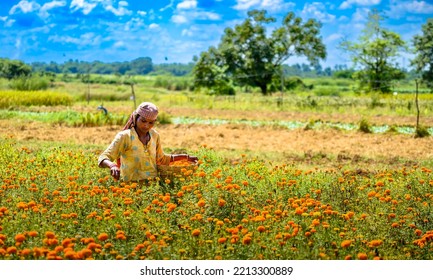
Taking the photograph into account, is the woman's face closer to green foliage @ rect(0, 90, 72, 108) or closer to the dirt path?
the dirt path

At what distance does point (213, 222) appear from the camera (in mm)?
4238

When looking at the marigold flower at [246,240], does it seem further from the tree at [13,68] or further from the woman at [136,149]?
the tree at [13,68]

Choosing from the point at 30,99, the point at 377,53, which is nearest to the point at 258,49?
the point at 377,53

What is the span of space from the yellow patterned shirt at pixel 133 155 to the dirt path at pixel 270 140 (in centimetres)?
370

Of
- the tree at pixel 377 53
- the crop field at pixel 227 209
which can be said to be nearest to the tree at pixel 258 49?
the tree at pixel 377 53

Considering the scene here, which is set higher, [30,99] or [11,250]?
[30,99]

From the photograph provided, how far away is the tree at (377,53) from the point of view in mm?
33391

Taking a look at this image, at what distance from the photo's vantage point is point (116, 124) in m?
14.1

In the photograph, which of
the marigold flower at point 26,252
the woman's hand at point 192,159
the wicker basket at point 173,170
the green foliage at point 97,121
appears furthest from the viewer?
the green foliage at point 97,121

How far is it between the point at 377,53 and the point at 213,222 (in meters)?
31.6

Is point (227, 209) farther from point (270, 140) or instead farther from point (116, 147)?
point (270, 140)

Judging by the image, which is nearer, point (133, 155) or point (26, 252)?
point (26, 252)
